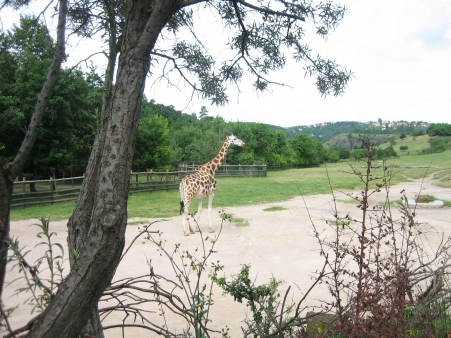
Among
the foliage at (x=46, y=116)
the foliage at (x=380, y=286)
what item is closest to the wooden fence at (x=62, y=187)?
the foliage at (x=46, y=116)

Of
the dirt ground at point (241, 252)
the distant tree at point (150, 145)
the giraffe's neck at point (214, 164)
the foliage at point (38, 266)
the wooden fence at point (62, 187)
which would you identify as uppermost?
the distant tree at point (150, 145)

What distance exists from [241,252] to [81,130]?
14.7m

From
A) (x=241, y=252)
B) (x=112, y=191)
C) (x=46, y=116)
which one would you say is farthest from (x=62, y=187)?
(x=112, y=191)

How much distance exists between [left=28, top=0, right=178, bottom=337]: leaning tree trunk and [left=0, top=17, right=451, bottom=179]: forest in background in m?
0.26

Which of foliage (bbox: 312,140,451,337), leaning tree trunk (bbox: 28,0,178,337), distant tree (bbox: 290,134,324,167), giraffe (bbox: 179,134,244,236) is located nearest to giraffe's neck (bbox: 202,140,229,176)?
giraffe (bbox: 179,134,244,236)

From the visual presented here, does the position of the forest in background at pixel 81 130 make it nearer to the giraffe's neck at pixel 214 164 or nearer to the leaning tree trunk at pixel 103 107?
the leaning tree trunk at pixel 103 107

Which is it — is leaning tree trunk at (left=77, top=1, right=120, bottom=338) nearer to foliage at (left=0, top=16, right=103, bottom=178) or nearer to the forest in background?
the forest in background

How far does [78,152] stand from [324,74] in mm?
19409

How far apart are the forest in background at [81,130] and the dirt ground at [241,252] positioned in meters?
1.56

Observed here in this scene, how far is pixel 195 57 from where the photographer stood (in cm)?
297

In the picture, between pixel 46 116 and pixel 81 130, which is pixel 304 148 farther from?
pixel 46 116

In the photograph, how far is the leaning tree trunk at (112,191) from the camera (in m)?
1.32

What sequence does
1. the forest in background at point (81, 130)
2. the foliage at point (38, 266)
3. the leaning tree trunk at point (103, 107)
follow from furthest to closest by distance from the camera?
the forest in background at point (81, 130) < the leaning tree trunk at point (103, 107) < the foliage at point (38, 266)

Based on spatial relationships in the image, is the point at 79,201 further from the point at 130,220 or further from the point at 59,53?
the point at 130,220
